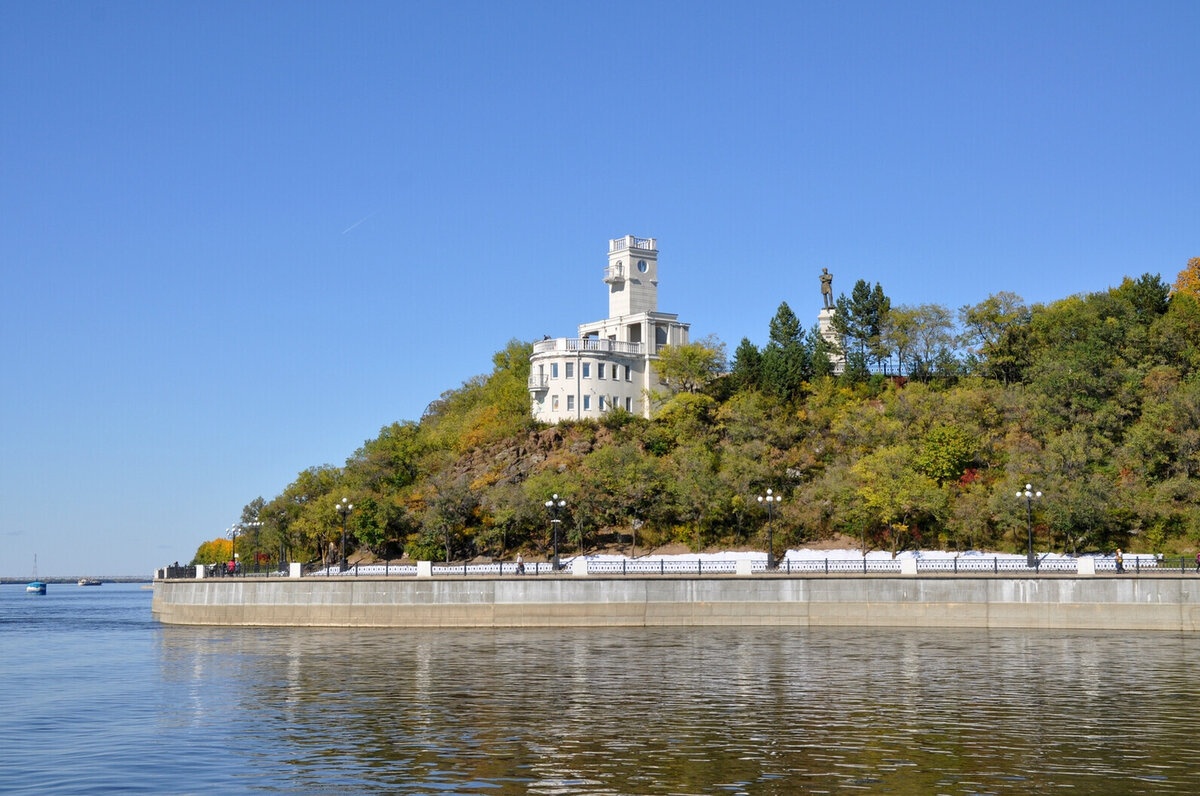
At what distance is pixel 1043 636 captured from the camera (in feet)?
155

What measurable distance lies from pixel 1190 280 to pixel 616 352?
4582 cm

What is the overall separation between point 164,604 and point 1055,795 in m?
56.2

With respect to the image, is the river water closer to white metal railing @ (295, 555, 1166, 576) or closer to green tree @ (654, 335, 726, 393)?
white metal railing @ (295, 555, 1166, 576)

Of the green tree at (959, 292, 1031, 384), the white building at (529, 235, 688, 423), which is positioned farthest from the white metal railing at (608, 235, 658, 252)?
the green tree at (959, 292, 1031, 384)

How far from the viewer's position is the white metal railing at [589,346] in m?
95.4

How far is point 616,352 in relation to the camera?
3789 inches

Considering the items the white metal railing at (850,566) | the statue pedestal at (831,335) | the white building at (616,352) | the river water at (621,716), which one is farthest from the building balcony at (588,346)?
the river water at (621,716)

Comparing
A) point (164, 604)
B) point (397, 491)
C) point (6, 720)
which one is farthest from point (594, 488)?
point (6, 720)

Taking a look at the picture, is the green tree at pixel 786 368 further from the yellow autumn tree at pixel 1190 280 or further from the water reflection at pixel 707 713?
the water reflection at pixel 707 713

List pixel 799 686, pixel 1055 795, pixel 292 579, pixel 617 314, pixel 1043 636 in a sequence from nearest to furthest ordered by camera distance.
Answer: pixel 1055 795 < pixel 799 686 < pixel 1043 636 < pixel 292 579 < pixel 617 314

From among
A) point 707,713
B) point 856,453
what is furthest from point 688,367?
point 707,713

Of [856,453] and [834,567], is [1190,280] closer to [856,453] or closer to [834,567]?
[856,453]

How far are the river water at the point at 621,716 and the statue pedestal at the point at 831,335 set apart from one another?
4886 centimetres

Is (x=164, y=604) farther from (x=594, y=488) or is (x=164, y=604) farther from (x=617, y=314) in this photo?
(x=617, y=314)
